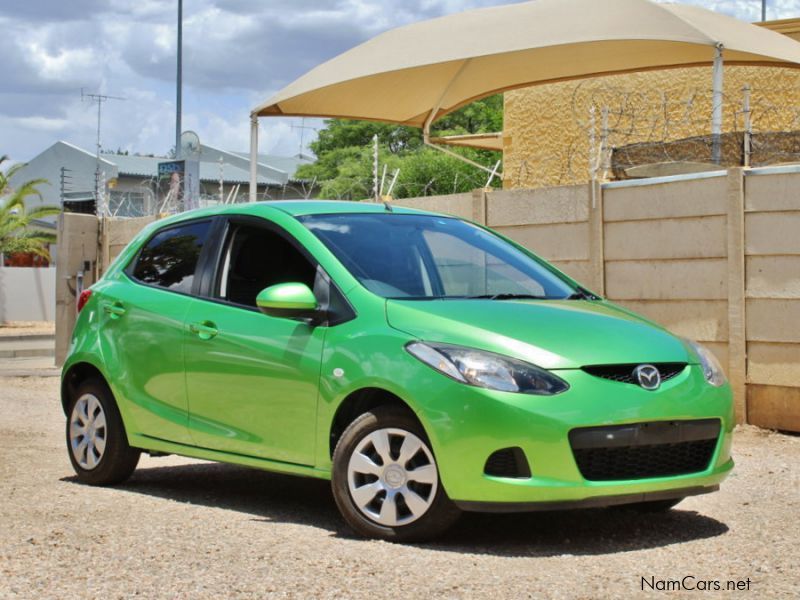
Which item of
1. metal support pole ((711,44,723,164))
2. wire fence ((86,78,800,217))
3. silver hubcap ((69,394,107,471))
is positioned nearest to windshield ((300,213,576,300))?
silver hubcap ((69,394,107,471))

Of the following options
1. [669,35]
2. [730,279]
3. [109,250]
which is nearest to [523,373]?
[730,279]

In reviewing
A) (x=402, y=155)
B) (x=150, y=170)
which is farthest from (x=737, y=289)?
(x=150, y=170)

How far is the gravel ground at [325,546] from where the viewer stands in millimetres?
4715

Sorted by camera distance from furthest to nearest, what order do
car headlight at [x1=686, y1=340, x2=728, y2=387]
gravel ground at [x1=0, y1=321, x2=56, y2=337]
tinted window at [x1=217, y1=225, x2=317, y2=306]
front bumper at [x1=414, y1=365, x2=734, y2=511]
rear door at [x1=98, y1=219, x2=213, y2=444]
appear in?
gravel ground at [x1=0, y1=321, x2=56, y2=337] < rear door at [x1=98, y1=219, x2=213, y2=444] < tinted window at [x1=217, y1=225, x2=317, y2=306] < car headlight at [x1=686, y1=340, x2=728, y2=387] < front bumper at [x1=414, y1=365, x2=734, y2=511]

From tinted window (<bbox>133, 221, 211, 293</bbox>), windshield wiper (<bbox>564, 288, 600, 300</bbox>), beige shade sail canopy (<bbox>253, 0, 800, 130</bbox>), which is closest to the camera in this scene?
windshield wiper (<bbox>564, 288, 600, 300</bbox>)

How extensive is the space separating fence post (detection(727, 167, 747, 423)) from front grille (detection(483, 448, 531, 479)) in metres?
4.69

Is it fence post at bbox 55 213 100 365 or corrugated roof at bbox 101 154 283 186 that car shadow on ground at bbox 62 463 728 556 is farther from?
corrugated roof at bbox 101 154 283 186

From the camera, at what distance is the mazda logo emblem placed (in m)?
5.48

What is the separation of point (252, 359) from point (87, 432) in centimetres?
177

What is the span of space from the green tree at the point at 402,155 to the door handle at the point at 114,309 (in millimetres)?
33843

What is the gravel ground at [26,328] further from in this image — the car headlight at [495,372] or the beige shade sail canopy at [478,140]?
the car headlight at [495,372]

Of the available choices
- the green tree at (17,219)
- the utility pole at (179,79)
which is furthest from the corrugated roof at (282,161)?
the green tree at (17,219)

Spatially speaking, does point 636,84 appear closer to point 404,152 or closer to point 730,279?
point 730,279

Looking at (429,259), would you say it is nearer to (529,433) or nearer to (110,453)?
(529,433)
